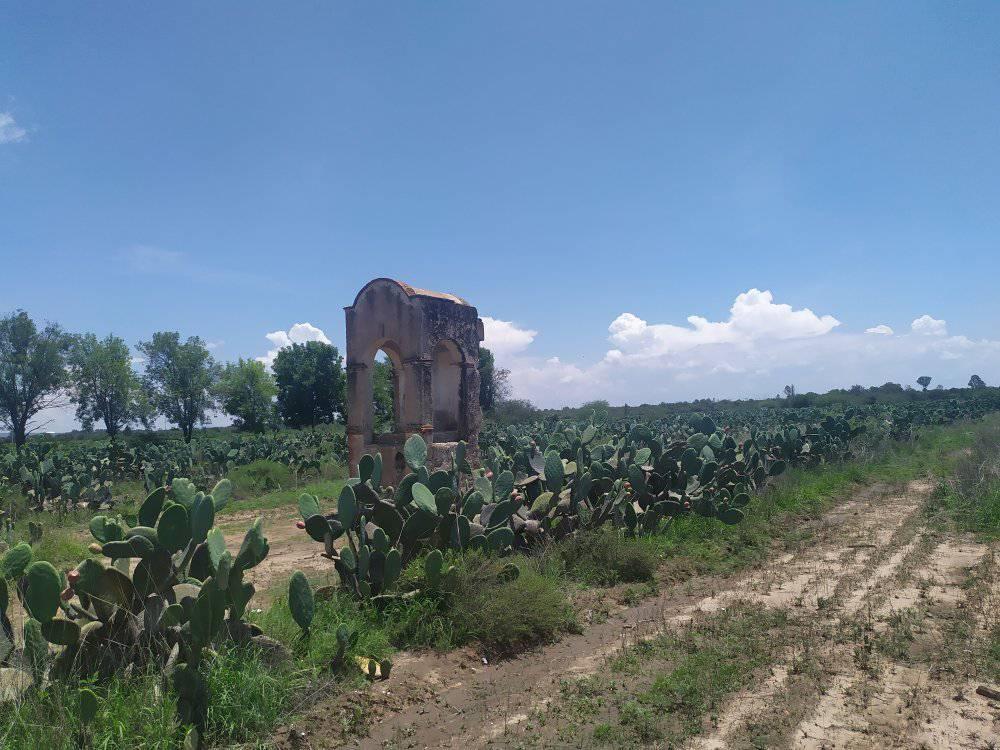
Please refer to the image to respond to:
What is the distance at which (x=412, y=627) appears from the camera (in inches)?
160

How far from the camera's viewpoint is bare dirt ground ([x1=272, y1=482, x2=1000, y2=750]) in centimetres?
288

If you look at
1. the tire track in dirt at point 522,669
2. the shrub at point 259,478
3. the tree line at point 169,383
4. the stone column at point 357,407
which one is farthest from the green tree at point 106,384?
the tire track in dirt at point 522,669

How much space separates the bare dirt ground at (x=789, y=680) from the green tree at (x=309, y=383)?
104 feet

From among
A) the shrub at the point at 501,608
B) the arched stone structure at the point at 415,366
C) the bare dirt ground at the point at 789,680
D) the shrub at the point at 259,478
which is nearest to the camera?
the bare dirt ground at the point at 789,680

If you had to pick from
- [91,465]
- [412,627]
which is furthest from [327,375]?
[412,627]

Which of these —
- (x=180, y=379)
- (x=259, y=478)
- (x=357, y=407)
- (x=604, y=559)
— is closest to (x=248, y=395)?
(x=180, y=379)

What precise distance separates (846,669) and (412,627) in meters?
2.57

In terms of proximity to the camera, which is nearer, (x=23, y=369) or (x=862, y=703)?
(x=862, y=703)

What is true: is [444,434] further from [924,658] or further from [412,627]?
[924,658]

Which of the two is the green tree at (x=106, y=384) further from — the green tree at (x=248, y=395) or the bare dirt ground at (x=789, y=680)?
the bare dirt ground at (x=789, y=680)

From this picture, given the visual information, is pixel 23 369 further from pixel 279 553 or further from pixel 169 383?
pixel 279 553

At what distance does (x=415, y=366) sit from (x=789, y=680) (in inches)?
261

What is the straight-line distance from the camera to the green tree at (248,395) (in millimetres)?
37750

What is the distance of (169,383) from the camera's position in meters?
35.4
